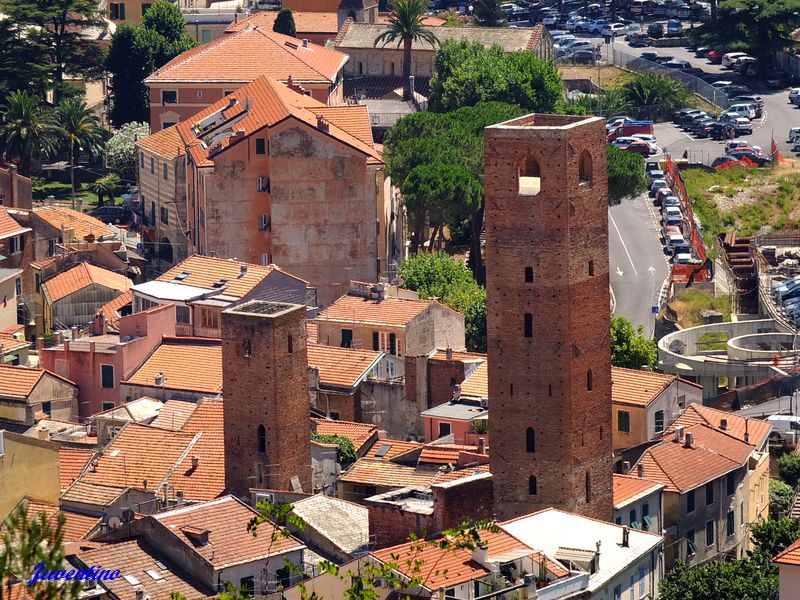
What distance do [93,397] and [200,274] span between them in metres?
9.35

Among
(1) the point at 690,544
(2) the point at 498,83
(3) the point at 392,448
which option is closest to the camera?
(1) the point at 690,544

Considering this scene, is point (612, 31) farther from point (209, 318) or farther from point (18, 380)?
point (18, 380)

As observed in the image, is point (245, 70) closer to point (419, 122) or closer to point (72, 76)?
point (419, 122)

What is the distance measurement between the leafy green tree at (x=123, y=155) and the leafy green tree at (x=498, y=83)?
1867 centimetres

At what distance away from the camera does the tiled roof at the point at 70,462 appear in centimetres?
9975

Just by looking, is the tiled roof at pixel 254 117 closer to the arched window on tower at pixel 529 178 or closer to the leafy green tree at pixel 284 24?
the leafy green tree at pixel 284 24

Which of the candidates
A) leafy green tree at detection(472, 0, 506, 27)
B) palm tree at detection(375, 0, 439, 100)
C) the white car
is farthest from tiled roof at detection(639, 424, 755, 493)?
the white car

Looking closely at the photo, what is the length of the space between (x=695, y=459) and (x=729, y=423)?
6461mm

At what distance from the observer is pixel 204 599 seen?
80.9m

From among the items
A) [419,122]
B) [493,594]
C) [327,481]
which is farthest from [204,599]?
[419,122]

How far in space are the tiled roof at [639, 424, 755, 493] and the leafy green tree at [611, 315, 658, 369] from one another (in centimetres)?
1314

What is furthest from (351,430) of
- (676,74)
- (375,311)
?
(676,74)

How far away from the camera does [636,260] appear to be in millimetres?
139875

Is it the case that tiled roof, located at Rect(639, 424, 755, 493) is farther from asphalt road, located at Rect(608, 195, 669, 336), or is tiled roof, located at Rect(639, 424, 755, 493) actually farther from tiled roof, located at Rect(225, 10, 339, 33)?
tiled roof, located at Rect(225, 10, 339, 33)
